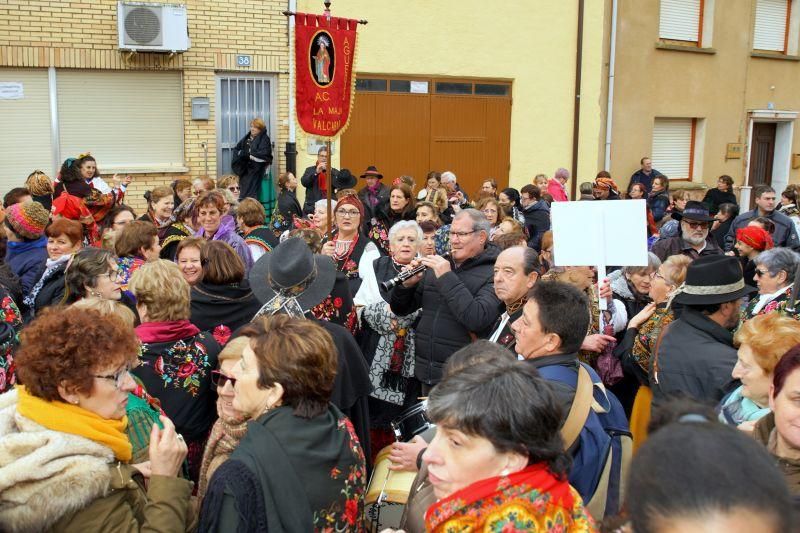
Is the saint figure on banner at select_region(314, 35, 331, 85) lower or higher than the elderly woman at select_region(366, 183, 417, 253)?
higher

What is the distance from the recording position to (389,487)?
3.50 meters

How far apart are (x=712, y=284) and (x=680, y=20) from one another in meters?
17.1

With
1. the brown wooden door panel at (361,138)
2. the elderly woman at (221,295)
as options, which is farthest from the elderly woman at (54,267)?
the brown wooden door panel at (361,138)

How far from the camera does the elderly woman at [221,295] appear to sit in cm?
477

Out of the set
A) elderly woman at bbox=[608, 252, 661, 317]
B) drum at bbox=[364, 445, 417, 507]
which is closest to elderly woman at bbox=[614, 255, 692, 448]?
elderly woman at bbox=[608, 252, 661, 317]

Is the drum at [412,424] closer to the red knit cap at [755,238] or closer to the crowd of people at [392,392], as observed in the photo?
the crowd of people at [392,392]

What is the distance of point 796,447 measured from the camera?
8.75 feet

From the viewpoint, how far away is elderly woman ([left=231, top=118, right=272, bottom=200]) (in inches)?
537

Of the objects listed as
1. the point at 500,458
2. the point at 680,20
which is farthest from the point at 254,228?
the point at 680,20

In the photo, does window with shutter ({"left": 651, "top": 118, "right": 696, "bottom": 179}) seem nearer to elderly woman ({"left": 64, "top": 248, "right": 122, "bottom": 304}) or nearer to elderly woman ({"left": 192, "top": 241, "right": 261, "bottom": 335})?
elderly woman ({"left": 192, "top": 241, "right": 261, "bottom": 335})

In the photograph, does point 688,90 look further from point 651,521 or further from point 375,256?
point 651,521

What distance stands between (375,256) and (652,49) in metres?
14.3

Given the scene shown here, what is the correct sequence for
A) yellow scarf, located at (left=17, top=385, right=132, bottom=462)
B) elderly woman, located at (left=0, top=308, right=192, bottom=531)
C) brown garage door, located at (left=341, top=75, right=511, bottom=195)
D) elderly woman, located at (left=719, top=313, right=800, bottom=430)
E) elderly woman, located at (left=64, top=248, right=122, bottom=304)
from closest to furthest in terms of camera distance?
elderly woman, located at (left=0, top=308, right=192, bottom=531)
yellow scarf, located at (left=17, top=385, right=132, bottom=462)
elderly woman, located at (left=719, top=313, right=800, bottom=430)
elderly woman, located at (left=64, top=248, right=122, bottom=304)
brown garage door, located at (left=341, top=75, right=511, bottom=195)

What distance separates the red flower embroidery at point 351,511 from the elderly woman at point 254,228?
15.8ft
